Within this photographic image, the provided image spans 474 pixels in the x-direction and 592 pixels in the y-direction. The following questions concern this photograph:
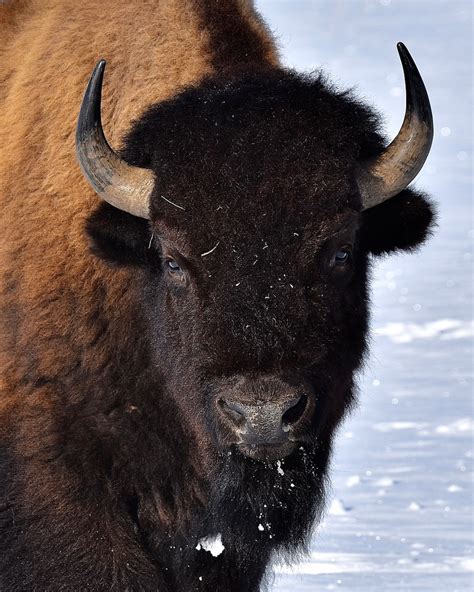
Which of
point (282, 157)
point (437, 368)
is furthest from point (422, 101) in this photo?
point (437, 368)

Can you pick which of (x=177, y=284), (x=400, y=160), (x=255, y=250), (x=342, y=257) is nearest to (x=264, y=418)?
(x=255, y=250)

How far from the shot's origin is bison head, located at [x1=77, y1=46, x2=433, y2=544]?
17.1 ft

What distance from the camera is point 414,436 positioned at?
10977 mm

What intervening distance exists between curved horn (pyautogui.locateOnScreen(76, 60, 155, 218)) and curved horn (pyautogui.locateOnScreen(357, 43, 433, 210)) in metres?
0.88

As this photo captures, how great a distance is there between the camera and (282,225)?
539 centimetres

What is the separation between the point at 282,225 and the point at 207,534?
1482 millimetres

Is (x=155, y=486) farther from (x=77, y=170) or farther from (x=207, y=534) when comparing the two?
(x=77, y=170)

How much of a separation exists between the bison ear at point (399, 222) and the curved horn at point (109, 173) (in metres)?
1.01

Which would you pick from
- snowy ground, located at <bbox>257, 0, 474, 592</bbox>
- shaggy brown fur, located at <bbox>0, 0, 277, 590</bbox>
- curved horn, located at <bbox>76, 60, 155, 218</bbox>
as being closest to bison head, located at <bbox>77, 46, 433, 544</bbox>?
curved horn, located at <bbox>76, 60, 155, 218</bbox>

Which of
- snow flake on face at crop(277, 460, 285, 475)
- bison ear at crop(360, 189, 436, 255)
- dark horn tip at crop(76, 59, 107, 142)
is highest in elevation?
dark horn tip at crop(76, 59, 107, 142)

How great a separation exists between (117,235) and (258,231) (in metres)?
0.78

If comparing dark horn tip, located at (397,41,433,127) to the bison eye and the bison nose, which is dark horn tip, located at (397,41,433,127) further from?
the bison nose

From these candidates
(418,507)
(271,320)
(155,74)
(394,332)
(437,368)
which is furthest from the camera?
(394,332)

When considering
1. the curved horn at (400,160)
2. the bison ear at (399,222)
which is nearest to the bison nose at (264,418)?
the curved horn at (400,160)
